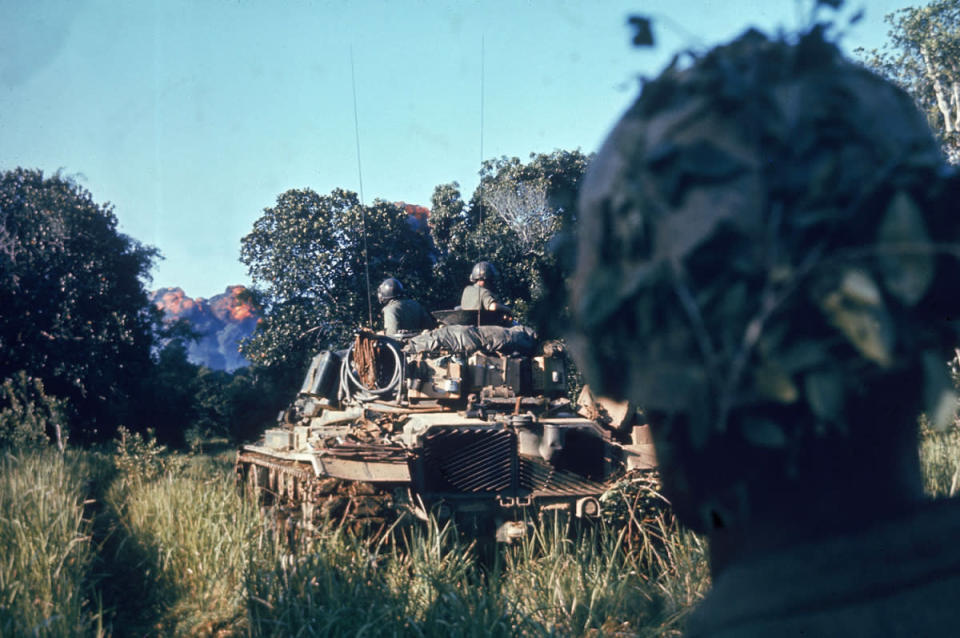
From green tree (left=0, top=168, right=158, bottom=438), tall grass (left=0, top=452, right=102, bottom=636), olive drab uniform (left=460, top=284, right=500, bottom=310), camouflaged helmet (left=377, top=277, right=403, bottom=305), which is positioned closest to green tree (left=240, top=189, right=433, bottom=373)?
green tree (left=0, top=168, right=158, bottom=438)

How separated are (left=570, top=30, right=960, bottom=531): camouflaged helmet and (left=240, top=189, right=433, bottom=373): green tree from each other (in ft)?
61.0

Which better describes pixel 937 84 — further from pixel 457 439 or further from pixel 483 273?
pixel 457 439

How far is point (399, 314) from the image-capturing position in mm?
9602

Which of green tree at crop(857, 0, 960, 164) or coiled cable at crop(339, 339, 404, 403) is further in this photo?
green tree at crop(857, 0, 960, 164)

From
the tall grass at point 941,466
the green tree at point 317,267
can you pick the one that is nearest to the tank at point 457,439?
the tall grass at point 941,466

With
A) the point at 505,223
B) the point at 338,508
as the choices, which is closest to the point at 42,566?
the point at 338,508

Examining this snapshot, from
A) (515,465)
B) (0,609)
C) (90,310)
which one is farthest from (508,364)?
(90,310)

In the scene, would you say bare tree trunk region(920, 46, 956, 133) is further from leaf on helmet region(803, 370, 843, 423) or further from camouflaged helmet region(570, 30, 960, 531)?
leaf on helmet region(803, 370, 843, 423)

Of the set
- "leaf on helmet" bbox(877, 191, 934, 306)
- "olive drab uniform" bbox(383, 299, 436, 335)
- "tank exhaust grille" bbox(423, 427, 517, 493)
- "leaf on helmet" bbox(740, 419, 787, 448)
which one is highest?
"olive drab uniform" bbox(383, 299, 436, 335)

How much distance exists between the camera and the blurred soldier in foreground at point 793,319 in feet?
3.66

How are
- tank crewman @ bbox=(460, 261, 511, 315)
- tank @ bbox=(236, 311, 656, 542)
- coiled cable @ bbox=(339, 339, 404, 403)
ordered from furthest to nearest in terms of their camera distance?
tank crewman @ bbox=(460, 261, 511, 315), coiled cable @ bbox=(339, 339, 404, 403), tank @ bbox=(236, 311, 656, 542)

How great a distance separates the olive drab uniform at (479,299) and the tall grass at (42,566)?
4.53m

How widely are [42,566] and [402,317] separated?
5027mm

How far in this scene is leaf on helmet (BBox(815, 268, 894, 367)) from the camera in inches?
42.4
